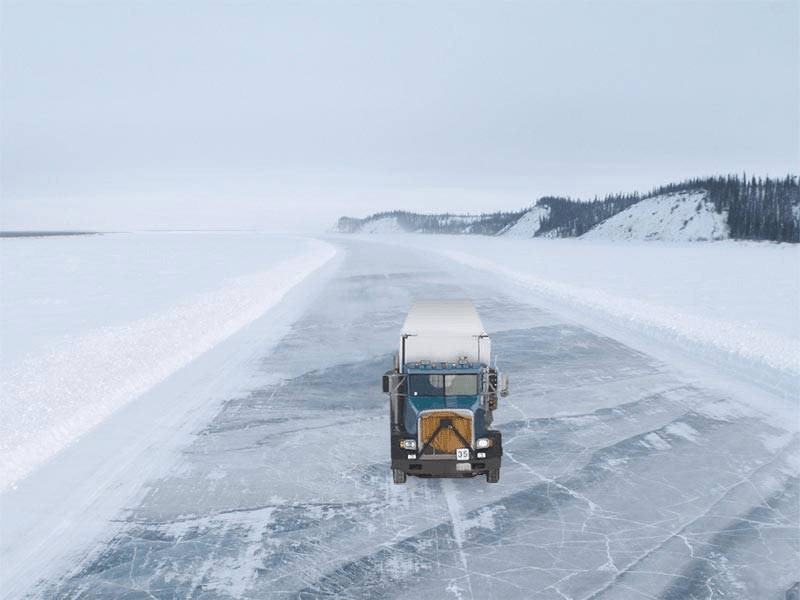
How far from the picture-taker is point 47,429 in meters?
9.81

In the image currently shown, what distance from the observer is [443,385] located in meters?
8.19

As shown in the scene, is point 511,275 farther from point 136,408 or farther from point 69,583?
point 69,583


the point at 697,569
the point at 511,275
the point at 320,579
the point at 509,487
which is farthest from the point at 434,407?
the point at 511,275

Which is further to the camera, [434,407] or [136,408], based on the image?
[136,408]

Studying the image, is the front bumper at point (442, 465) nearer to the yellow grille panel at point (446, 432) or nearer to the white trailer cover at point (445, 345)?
the yellow grille panel at point (446, 432)

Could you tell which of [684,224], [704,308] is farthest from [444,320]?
[684,224]

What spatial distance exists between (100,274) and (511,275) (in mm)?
29436

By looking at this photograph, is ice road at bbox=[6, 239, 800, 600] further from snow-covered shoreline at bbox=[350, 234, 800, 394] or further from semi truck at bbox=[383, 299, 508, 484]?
snow-covered shoreline at bbox=[350, 234, 800, 394]

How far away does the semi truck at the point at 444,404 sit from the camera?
305 inches

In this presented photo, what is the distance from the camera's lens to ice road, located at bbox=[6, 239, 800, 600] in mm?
5922

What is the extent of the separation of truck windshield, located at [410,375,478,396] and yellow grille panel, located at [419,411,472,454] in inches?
16.4

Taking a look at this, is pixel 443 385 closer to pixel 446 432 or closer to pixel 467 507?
pixel 446 432

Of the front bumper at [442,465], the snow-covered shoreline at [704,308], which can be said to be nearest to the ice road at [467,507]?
the front bumper at [442,465]

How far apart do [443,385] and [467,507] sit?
61.4 inches
